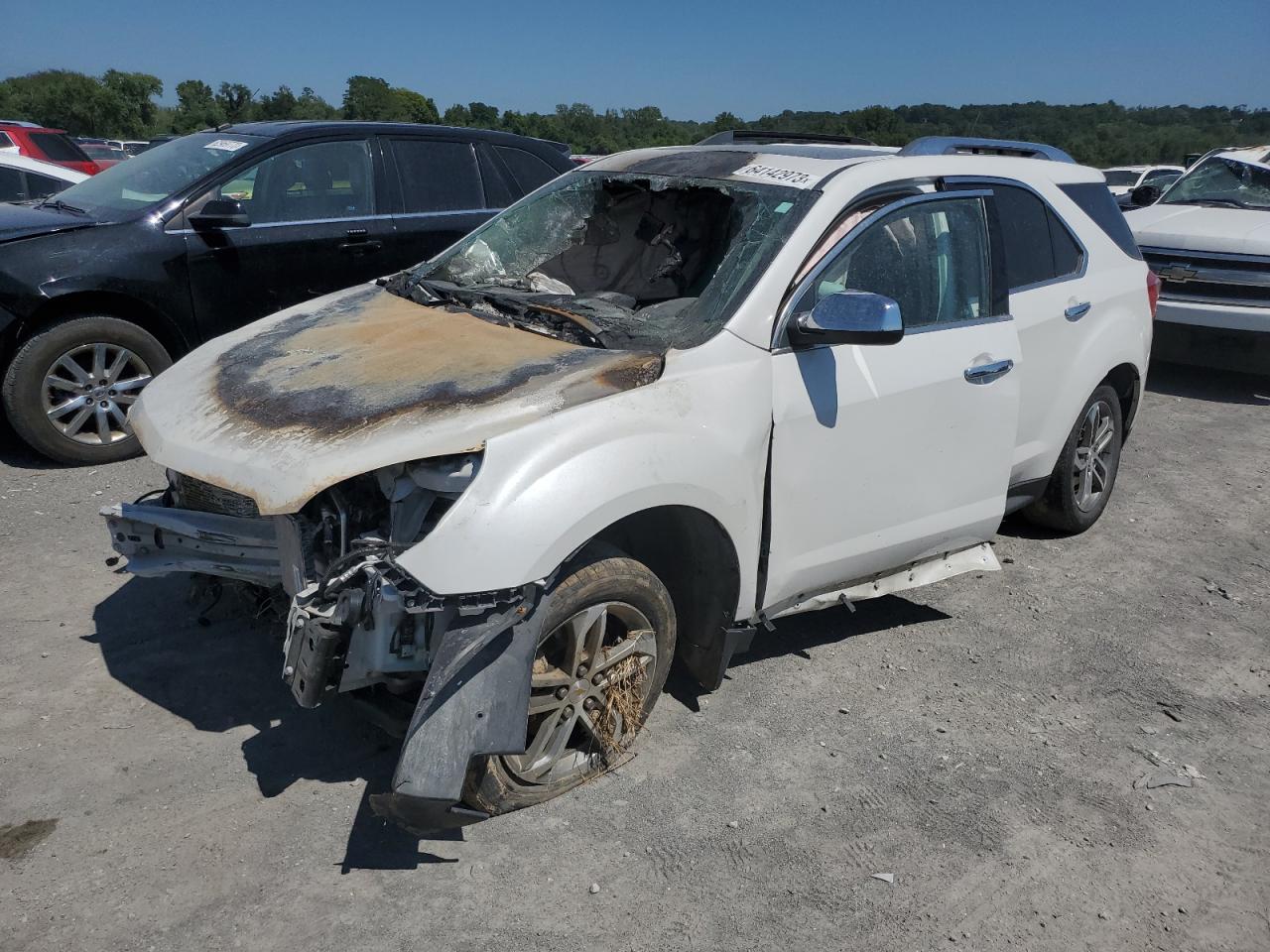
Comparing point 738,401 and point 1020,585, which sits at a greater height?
point 738,401

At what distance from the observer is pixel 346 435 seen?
2.92 meters

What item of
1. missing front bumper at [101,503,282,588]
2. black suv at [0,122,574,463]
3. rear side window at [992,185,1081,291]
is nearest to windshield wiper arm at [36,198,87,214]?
black suv at [0,122,574,463]

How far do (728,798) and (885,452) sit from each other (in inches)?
52.5

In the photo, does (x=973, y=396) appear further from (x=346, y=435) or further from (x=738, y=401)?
(x=346, y=435)

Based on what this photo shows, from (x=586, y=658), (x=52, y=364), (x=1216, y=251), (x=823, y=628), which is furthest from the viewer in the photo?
(x=1216, y=251)

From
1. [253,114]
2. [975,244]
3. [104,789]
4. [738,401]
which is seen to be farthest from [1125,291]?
[253,114]

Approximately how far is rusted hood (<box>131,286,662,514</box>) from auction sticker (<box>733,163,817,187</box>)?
1.02 meters

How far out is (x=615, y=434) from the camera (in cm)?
301

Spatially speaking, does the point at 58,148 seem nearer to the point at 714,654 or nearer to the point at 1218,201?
the point at 714,654

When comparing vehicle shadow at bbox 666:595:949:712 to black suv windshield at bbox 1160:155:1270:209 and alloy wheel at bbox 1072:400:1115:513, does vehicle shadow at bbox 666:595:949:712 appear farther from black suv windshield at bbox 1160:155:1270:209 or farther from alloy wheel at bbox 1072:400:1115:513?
black suv windshield at bbox 1160:155:1270:209

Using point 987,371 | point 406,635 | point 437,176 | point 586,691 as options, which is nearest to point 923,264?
point 987,371

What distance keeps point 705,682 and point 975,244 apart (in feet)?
6.72

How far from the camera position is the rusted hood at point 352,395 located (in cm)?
287

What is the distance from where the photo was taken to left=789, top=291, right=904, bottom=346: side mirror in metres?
3.34
